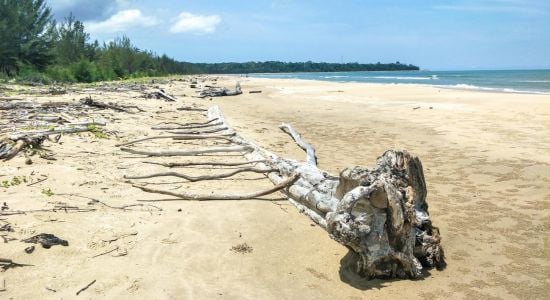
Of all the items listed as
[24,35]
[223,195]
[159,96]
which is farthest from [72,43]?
[223,195]

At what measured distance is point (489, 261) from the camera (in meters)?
4.32

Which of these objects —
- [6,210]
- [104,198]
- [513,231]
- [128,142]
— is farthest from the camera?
[128,142]

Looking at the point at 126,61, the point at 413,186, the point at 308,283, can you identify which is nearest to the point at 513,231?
the point at 413,186

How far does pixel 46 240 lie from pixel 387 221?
3.00 m

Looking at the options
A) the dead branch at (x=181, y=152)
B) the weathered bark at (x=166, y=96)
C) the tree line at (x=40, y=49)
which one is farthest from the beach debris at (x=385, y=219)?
the tree line at (x=40, y=49)

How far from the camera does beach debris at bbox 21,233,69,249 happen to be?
3.97 metres

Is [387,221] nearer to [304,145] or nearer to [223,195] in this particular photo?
[223,195]

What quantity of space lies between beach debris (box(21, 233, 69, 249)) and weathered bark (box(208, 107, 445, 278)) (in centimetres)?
240

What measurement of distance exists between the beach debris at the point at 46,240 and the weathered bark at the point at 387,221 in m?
2.40

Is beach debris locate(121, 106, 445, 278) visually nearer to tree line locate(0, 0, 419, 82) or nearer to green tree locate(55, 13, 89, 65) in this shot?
tree line locate(0, 0, 419, 82)

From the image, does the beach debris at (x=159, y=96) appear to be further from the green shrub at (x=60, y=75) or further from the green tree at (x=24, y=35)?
the green tree at (x=24, y=35)

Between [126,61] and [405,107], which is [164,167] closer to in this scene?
[405,107]

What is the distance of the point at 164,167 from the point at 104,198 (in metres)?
1.89

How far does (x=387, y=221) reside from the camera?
12.8ft
